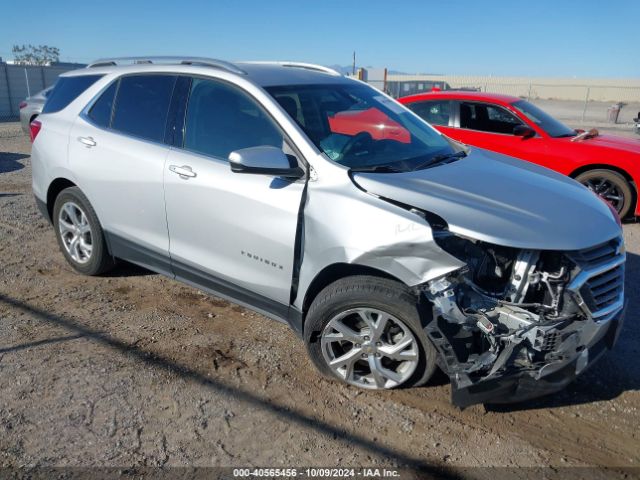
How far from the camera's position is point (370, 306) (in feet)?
9.84

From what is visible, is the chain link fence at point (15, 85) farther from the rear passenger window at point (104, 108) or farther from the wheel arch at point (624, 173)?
the wheel arch at point (624, 173)

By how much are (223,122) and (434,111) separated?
17.0 ft

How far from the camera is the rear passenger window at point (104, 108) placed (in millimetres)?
4402

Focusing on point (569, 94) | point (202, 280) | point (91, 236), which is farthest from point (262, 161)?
point (569, 94)

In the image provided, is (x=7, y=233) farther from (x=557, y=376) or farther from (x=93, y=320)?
(x=557, y=376)

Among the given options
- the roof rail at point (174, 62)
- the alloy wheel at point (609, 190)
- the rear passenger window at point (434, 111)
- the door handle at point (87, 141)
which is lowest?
the alloy wheel at point (609, 190)

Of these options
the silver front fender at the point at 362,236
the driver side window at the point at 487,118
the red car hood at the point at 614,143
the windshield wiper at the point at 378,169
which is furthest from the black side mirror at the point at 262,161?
the red car hood at the point at 614,143

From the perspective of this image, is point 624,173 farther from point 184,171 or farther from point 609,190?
point 184,171

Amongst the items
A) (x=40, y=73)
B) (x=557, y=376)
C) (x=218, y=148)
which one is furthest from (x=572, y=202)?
(x=40, y=73)

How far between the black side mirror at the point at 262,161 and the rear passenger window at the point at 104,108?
5.99ft

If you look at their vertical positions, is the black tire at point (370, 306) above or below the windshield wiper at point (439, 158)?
below

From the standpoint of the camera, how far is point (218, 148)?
3631mm

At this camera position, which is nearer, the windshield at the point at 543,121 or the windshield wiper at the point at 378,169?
the windshield wiper at the point at 378,169

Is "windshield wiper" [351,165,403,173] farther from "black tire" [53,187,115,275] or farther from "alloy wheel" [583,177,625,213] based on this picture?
"alloy wheel" [583,177,625,213]
